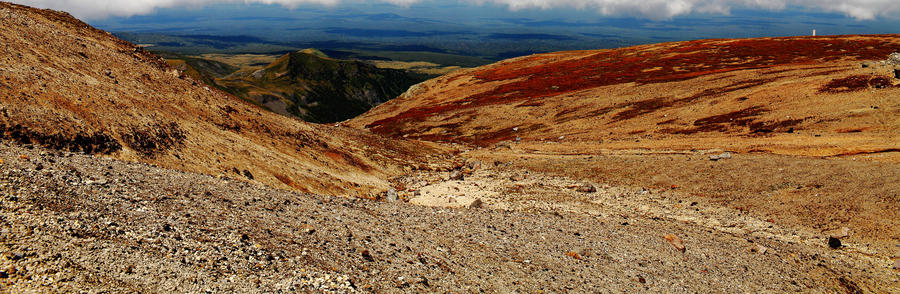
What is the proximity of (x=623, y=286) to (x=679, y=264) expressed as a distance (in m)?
3.51

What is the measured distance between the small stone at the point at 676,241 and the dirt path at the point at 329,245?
180 mm

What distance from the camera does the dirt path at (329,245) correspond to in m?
10.2

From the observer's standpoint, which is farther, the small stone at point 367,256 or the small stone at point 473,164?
the small stone at point 473,164

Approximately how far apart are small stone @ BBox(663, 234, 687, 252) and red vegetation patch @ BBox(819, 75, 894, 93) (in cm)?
3548

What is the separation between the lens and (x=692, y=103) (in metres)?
49.8

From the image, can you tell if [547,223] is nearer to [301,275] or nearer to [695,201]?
[695,201]

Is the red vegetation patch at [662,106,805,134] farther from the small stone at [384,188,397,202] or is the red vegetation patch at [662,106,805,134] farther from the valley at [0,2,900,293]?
the small stone at [384,188,397,202]

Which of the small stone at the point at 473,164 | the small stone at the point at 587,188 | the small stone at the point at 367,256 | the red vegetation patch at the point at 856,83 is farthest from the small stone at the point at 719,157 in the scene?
the small stone at the point at 367,256

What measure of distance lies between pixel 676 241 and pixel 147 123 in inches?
917

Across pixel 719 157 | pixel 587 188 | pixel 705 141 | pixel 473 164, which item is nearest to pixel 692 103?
pixel 705 141

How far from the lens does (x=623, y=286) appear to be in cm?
1476

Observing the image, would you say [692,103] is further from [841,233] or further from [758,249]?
[758,249]

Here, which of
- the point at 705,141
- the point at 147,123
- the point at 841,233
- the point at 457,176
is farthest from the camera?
the point at 705,141

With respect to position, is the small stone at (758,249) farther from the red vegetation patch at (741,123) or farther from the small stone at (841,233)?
the red vegetation patch at (741,123)
